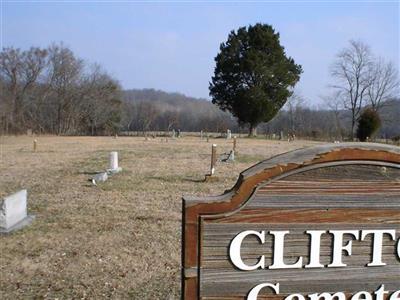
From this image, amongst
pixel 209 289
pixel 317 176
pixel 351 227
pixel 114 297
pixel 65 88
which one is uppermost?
pixel 65 88

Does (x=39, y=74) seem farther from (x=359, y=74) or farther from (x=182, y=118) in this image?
(x=359, y=74)

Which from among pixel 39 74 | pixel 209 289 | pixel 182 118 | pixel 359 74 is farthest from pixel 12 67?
pixel 209 289

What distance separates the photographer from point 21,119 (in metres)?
55.6

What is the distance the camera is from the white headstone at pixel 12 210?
6.84 m

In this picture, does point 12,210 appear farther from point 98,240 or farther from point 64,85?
point 64,85

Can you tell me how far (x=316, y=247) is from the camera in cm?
173

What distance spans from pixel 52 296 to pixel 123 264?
111 centimetres

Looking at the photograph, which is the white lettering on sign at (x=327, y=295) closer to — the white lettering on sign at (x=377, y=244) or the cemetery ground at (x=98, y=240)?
the white lettering on sign at (x=377, y=244)

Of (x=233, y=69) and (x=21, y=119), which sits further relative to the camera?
(x=21, y=119)

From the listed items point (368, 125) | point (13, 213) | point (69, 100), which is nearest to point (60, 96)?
point (69, 100)

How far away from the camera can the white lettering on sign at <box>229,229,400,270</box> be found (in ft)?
5.52

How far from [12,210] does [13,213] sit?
0.21ft

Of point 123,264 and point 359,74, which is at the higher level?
point 359,74

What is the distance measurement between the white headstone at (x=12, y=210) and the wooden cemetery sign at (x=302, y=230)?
5.94 m
